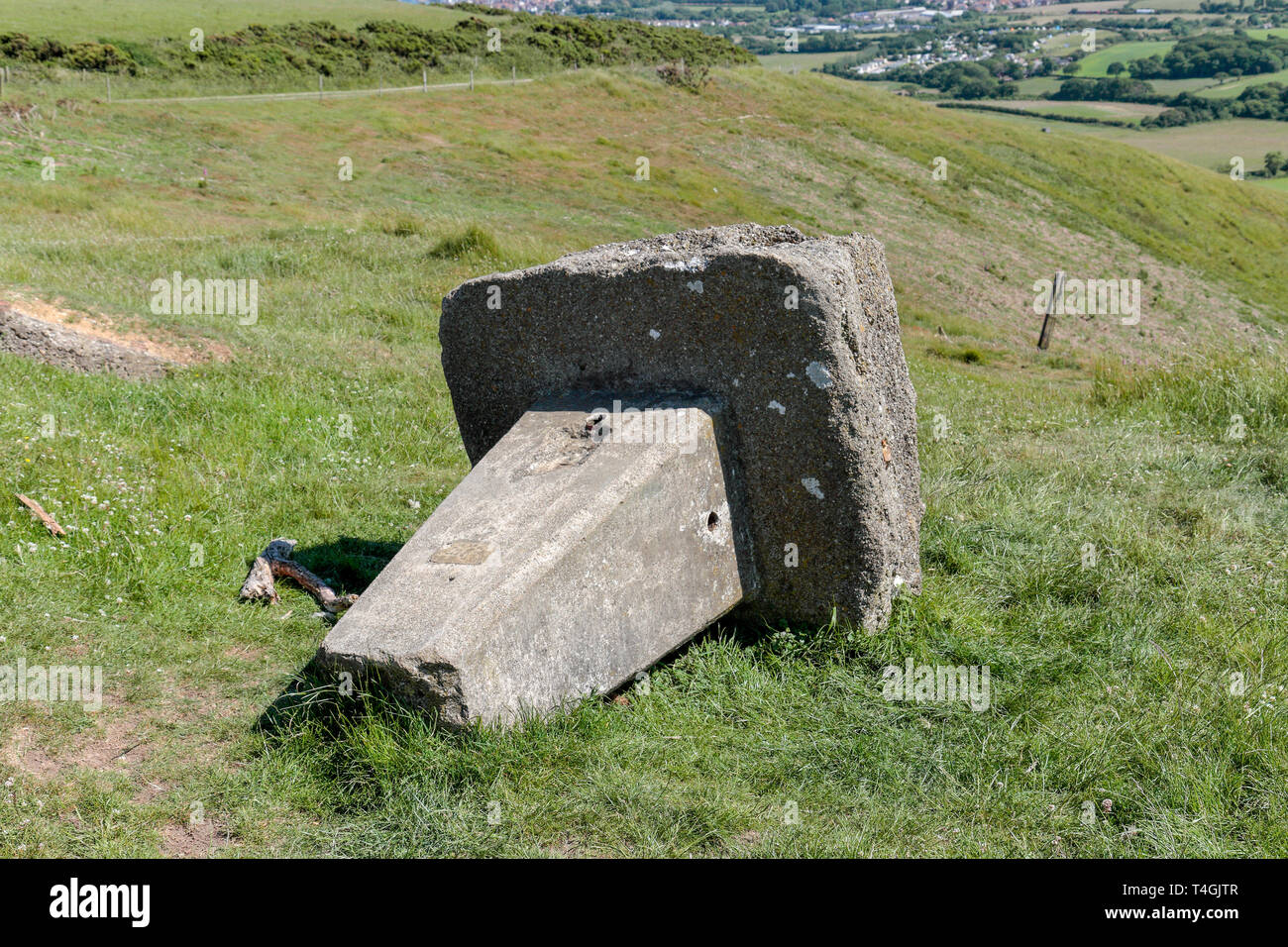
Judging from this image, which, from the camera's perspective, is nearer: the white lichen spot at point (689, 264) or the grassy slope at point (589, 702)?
the grassy slope at point (589, 702)

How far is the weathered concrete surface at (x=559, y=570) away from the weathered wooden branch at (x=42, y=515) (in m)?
2.61

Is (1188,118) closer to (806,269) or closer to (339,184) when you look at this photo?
(339,184)

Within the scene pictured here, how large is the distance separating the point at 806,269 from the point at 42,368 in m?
6.95

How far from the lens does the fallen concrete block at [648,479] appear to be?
418 centimetres

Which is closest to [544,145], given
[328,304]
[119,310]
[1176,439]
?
[328,304]

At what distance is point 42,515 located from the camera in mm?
5961

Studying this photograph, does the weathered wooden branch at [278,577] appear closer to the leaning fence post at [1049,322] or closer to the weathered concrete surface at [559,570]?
the weathered concrete surface at [559,570]

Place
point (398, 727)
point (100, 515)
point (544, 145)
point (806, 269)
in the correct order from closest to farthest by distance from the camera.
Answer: point (398, 727)
point (806, 269)
point (100, 515)
point (544, 145)

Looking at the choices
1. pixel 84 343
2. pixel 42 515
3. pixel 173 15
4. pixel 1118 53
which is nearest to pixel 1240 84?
pixel 1118 53

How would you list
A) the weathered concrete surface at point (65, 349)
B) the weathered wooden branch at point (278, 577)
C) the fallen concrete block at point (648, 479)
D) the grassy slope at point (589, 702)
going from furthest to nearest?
1. the weathered concrete surface at point (65, 349)
2. the weathered wooden branch at point (278, 577)
3. the fallen concrete block at point (648, 479)
4. the grassy slope at point (589, 702)

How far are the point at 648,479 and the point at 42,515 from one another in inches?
150

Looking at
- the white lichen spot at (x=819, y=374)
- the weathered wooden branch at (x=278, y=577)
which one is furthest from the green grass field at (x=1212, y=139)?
the weathered wooden branch at (x=278, y=577)

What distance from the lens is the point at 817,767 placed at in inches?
166

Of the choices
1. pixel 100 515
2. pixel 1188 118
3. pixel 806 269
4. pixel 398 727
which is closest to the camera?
pixel 398 727
